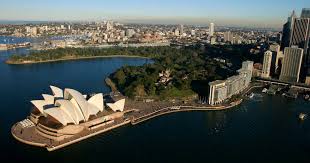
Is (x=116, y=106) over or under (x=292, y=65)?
under

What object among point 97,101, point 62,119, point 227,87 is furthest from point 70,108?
point 227,87

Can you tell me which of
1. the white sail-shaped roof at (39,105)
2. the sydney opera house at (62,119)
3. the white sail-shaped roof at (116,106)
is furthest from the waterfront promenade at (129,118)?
the white sail-shaped roof at (39,105)

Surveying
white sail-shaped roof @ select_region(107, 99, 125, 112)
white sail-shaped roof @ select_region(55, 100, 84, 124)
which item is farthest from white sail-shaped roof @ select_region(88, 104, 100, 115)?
white sail-shaped roof @ select_region(107, 99, 125, 112)

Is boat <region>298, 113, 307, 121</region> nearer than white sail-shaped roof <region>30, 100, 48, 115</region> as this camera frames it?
No

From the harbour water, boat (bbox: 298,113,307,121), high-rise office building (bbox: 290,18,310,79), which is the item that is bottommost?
the harbour water

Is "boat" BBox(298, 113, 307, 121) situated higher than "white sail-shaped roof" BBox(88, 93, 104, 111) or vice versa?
"white sail-shaped roof" BBox(88, 93, 104, 111)

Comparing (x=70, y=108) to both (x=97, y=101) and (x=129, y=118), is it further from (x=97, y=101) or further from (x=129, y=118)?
(x=129, y=118)

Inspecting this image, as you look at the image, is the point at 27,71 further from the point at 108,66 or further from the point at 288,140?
the point at 288,140

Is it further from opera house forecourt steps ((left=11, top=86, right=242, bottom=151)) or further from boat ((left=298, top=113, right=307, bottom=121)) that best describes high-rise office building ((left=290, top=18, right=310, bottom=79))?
opera house forecourt steps ((left=11, top=86, right=242, bottom=151))
